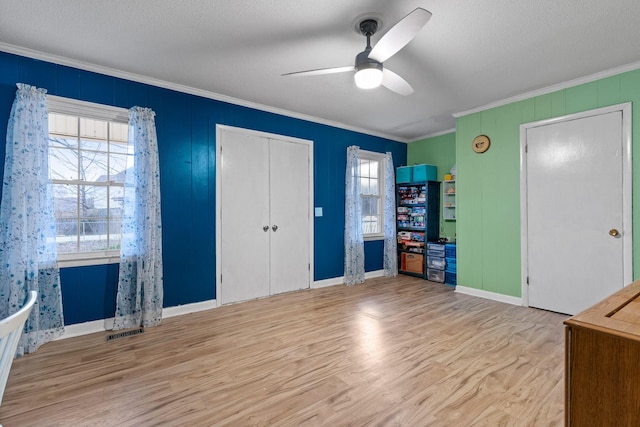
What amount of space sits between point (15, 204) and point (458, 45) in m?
3.93

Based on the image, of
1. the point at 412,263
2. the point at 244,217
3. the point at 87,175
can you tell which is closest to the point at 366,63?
the point at 244,217

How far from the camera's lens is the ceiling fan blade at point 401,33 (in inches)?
67.9

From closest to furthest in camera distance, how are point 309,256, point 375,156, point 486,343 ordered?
point 486,343
point 309,256
point 375,156

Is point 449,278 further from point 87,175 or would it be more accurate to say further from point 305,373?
point 87,175

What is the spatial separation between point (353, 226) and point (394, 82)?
2.71 meters

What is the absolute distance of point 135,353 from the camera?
2.55 m

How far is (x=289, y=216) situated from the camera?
4.45m

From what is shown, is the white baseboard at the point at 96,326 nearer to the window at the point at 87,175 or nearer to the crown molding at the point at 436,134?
the window at the point at 87,175

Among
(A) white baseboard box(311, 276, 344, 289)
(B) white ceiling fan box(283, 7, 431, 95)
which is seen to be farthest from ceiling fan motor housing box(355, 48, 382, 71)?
(A) white baseboard box(311, 276, 344, 289)

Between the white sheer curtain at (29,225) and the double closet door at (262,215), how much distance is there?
1569 mm

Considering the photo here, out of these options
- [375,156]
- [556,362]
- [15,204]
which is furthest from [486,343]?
[15,204]

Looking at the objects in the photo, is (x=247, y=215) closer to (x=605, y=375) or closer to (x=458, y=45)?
(x=458, y=45)

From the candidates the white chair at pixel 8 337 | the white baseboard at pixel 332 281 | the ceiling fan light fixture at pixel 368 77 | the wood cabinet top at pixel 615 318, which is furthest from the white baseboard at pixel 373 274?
the white chair at pixel 8 337

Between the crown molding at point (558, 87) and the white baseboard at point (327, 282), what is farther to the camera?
the white baseboard at point (327, 282)
